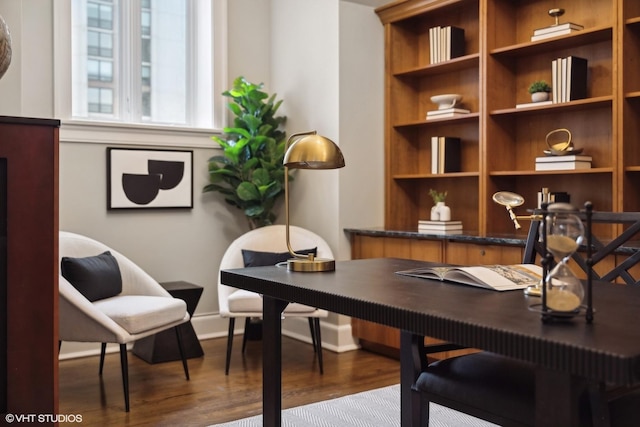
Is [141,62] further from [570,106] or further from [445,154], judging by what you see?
[570,106]

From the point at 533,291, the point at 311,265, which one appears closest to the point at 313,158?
the point at 311,265

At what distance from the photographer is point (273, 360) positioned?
2.08 metres

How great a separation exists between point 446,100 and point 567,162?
948 mm

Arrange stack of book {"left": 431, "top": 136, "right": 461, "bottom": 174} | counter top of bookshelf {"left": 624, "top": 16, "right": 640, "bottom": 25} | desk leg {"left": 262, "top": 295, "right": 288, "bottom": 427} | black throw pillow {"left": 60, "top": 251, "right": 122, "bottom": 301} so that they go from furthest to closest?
stack of book {"left": 431, "top": 136, "right": 461, "bottom": 174} → black throw pillow {"left": 60, "top": 251, "right": 122, "bottom": 301} → counter top of bookshelf {"left": 624, "top": 16, "right": 640, "bottom": 25} → desk leg {"left": 262, "top": 295, "right": 288, "bottom": 427}

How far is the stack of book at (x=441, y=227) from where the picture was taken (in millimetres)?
3859

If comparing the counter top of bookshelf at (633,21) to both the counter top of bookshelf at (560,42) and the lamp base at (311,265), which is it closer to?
the counter top of bookshelf at (560,42)

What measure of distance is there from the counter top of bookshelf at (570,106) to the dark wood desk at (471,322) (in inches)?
67.6

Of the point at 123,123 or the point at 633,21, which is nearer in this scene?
the point at 633,21

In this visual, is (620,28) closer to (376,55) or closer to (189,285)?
(376,55)

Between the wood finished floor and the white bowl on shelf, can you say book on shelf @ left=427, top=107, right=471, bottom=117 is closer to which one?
the white bowl on shelf

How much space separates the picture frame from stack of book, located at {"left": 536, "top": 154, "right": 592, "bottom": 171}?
7.63 feet

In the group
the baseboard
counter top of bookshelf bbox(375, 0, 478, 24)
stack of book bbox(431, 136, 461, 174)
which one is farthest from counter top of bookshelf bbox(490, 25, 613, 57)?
the baseboard

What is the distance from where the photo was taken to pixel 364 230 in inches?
165

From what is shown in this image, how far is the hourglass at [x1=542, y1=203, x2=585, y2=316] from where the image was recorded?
1322 mm
